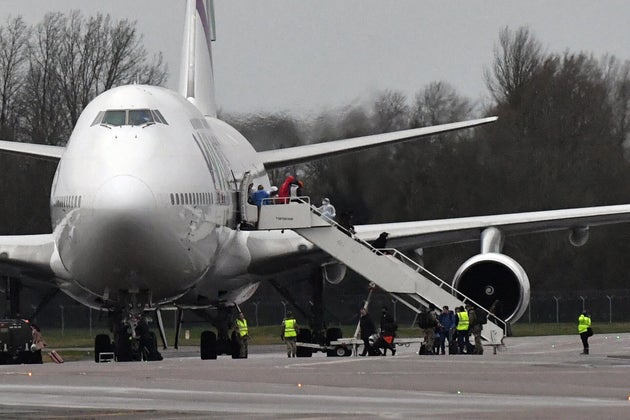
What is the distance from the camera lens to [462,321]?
90.8 ft

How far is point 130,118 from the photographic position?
1013 inches

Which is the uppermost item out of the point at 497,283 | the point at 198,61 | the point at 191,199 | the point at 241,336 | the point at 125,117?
the point at 198,61

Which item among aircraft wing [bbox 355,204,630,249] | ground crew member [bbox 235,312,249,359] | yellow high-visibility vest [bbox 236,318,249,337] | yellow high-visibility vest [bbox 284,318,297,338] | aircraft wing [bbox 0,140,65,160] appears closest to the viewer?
aircraft wing [bbox 0,140,65,160]

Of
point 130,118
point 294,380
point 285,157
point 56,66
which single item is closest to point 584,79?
point 56,66

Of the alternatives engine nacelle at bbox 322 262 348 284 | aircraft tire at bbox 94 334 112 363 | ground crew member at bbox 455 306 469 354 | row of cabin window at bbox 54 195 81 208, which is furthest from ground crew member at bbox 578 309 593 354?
row of cabin window at bbox 54 195 81 208

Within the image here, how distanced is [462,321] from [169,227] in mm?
5722

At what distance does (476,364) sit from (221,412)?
7987mm

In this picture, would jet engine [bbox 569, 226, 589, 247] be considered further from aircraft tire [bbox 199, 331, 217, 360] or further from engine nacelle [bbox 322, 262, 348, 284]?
aircraft tire [bbox 199, 331, 217, 360]

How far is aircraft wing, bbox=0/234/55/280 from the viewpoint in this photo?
2802 centimetres

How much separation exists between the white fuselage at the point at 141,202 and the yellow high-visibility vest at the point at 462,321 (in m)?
4.17

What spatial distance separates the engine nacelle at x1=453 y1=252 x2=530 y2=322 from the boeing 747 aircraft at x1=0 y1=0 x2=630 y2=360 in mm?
23

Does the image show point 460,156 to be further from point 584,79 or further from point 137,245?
point 137,245

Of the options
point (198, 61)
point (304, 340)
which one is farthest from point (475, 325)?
point (198, 61)

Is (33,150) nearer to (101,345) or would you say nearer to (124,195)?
(101,345)
